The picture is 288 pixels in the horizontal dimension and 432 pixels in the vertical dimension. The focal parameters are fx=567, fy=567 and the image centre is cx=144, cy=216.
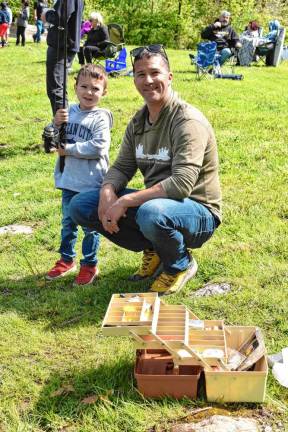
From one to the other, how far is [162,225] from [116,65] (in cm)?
1081

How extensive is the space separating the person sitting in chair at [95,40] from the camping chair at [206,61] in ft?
7.22

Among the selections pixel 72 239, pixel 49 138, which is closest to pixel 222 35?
pixel 49 138

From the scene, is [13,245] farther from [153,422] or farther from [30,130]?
[30,130]

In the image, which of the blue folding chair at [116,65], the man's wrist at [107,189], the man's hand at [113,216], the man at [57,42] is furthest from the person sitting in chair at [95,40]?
the man's hand at [113,216]

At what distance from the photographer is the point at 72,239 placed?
4184mm

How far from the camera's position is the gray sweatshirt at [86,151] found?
3998mm

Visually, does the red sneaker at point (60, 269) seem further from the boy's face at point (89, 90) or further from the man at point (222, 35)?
the man at point (222, 35)

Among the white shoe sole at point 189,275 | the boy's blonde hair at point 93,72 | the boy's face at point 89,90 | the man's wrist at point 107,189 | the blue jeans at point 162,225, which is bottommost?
the white shoe sole at point 189,275

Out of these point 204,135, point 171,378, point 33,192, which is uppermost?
point 204,135

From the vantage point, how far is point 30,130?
8.65 metres

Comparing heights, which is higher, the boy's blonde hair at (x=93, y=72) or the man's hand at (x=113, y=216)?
the boy's blonde hair at (x=93, y=72)

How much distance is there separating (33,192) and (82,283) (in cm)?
243

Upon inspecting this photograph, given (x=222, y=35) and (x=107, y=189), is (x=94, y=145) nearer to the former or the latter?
(x=107, y=189)

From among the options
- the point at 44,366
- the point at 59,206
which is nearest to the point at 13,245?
the point at 59,206
